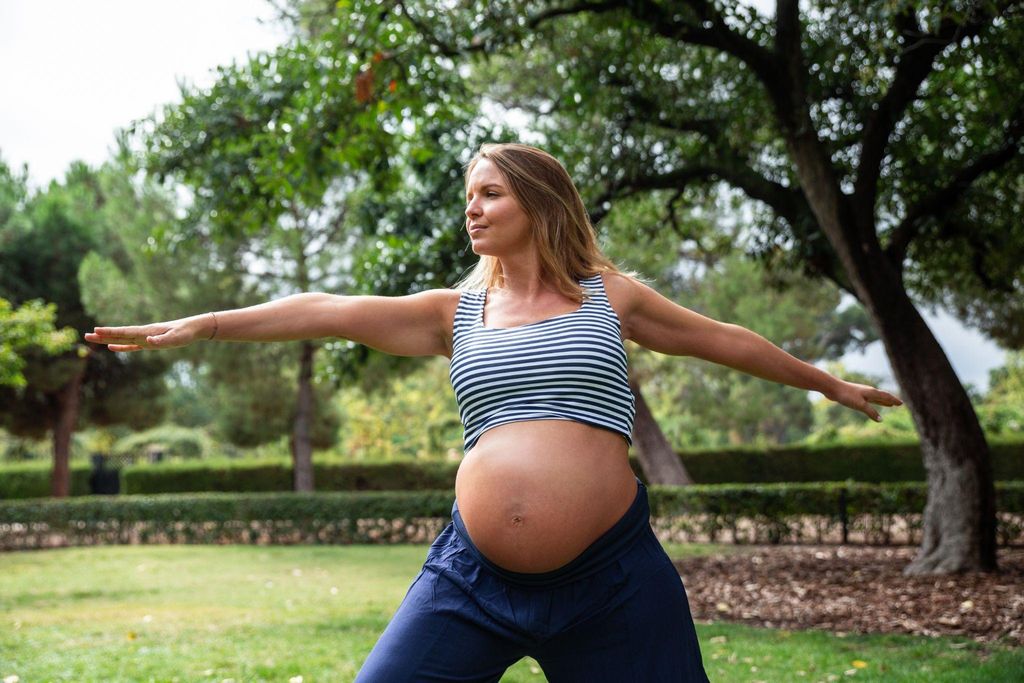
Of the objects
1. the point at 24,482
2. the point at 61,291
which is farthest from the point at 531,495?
the point at 24,482

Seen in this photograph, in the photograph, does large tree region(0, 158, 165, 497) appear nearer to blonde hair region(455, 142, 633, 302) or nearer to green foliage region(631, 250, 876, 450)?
green foliage region(631, 250, 876, 450)

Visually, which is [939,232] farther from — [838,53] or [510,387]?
[510,387]

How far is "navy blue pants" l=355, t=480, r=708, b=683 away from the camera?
2287 mm

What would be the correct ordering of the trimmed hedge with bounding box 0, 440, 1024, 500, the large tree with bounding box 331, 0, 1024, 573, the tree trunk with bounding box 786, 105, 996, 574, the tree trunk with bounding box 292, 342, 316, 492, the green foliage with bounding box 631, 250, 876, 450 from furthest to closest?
the green foliage with bounding box 631, 250, 876, 450 → the tree trunk with bounding box 292, 342, 316, 492 → the trimmed hedge with bounding box 0, 440, 1024, 500 → the tree trunk with bounding box 786, 105, 996, 574 → the large tree with bounding box 331, 0, 1024, 573

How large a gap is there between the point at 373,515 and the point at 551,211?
49.0 feet

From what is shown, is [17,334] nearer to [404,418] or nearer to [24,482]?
[24,482]

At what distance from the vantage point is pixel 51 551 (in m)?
17.4

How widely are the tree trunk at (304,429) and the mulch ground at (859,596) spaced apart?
11877mm

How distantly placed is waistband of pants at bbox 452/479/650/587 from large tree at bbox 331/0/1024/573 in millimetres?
5524

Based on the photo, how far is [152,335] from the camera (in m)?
2.38

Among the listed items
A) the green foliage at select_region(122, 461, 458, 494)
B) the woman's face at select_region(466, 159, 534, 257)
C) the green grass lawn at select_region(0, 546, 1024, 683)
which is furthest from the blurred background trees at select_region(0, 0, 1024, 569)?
the green foliage at select_region(122, 461, 458, 494)

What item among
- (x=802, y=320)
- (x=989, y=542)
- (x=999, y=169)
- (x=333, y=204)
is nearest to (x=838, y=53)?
(x=999, y=169)

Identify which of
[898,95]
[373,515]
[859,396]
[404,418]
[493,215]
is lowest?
[373,515]

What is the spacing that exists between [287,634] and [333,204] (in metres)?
14.8
